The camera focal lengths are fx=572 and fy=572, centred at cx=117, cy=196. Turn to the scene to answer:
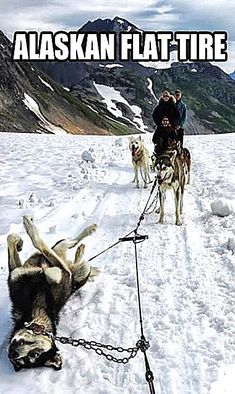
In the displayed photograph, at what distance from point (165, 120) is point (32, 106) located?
179 ft

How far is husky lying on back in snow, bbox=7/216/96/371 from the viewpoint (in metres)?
3.91

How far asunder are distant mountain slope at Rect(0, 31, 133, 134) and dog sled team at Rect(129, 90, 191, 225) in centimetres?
3960

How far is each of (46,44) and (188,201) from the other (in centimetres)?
1699

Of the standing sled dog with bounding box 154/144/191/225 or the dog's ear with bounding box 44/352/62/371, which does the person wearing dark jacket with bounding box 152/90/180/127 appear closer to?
the standing sled dog with bounding box 154/144/191/225

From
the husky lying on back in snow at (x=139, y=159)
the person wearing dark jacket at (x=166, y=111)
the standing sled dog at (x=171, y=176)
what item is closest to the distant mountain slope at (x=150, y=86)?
the husky lying on back in snow at (x=139, y=159)

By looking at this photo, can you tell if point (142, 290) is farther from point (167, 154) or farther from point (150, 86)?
point (150, 86)

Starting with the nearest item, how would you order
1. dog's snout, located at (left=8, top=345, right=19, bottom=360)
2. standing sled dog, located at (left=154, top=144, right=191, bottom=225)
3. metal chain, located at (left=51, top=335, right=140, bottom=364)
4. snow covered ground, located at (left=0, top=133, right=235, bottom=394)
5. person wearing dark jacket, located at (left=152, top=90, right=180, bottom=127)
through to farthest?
dog's snout, located at (left=8, top=345, right=19, bottom=360) → snow covered ground, located at (left=0, top=133, right=235, bottom=394) → metal chain, located at (left=51, top=335, right=140, bottom=364) → standing sled dog, located at (left=154, top=144, right=191, bottom=225) → person wearing dark jacket, located at (left=152, top=90, right=180, bottom=127)

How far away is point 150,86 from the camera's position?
507ft

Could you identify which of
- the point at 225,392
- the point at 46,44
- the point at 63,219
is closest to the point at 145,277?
the point at 225,392

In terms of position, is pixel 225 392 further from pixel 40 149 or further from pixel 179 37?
pixel 179 37

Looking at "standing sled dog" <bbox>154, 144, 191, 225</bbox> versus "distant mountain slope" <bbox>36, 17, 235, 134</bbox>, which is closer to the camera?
"standing sled dog" <bbox>154, 144, 191, 225</bbox>

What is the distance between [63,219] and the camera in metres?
8.41

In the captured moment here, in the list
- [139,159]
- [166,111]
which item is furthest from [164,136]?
[139,159]

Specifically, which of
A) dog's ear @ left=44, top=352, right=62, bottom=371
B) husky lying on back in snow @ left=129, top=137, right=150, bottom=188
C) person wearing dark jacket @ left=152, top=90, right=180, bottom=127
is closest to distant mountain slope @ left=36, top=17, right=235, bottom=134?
husky lying on back in snow @ left=129, top=137, right=150, bottom=188
